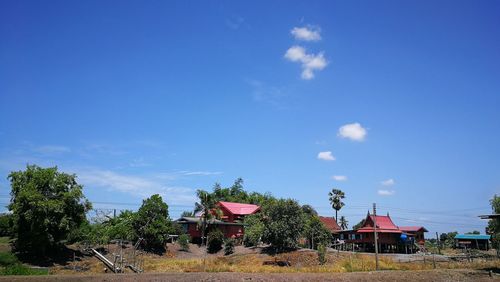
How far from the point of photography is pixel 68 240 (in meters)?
51.9

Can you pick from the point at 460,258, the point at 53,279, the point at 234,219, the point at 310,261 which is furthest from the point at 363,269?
the point at 234,219

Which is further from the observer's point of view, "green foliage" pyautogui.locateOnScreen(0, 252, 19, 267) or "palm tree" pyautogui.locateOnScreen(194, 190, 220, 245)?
"palm tree" pyautogui.locateOnScreen(194, 190, 220, 245)

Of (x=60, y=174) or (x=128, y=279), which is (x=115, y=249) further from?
(x=128, y=279)

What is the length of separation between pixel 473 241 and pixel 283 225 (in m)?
65.2

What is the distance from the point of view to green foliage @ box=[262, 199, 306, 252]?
193 ft

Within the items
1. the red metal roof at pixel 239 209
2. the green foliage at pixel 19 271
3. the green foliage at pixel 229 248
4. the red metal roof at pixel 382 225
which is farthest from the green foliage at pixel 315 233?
the green foliage at pixel 19 271

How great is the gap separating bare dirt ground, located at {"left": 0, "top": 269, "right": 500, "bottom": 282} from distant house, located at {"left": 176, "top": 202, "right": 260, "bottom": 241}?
3947cm

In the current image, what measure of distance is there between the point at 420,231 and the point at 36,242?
271ft

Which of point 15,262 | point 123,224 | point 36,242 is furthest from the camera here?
point 123,224

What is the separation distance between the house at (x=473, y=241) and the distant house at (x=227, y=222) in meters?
52.2

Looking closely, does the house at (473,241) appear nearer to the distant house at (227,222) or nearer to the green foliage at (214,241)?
the distant house at (227,222)

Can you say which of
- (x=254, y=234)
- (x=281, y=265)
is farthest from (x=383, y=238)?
(x=281, y=265)

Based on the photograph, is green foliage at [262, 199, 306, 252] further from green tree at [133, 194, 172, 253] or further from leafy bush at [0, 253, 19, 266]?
leafy bush at [0, 253, 19, 266]

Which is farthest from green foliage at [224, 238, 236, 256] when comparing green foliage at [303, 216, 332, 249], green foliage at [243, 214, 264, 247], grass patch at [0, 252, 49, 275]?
grass patch at [0, 252, 49, 275]
